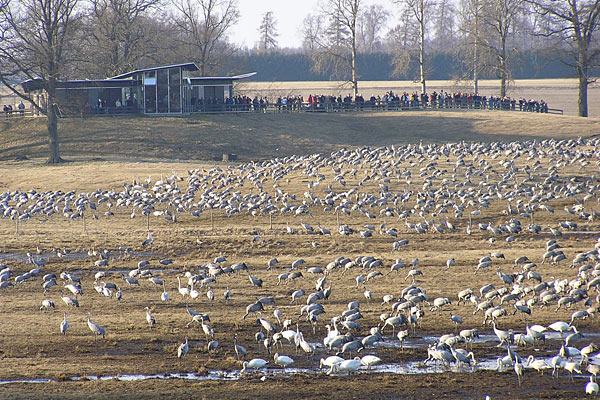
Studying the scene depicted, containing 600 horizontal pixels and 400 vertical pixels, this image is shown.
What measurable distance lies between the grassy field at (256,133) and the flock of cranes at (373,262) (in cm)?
1314

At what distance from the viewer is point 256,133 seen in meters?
61.0

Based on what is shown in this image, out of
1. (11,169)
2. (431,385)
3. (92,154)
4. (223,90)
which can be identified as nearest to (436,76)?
(223,90)

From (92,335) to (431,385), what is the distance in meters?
8.11

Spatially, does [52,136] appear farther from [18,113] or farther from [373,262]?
[373,262]

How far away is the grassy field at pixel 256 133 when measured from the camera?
56.3 metres

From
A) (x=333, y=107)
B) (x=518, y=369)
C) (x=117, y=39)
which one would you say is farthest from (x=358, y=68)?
(x=518, y=369)

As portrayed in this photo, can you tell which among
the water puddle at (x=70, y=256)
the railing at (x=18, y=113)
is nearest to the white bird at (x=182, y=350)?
the water puddle at (x=70, y=256)

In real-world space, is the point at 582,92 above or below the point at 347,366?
above

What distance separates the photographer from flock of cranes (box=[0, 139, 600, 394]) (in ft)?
57.7

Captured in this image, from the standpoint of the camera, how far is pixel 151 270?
82.5 ft

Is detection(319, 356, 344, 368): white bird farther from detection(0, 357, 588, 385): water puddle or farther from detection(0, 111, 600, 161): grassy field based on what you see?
detection(0, 111, 600, 161): grassy field

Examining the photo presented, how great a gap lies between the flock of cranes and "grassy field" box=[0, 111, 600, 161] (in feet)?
43.1

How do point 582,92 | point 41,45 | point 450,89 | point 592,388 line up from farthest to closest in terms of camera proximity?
point 450,89, point 582,92, point 41,45, point 592,388

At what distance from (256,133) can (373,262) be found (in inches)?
1494
